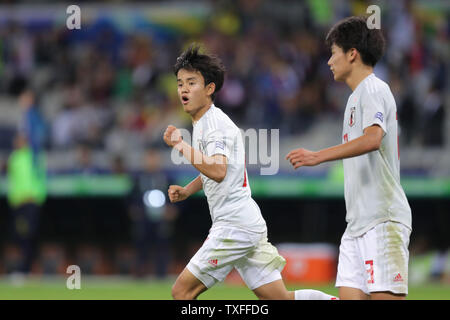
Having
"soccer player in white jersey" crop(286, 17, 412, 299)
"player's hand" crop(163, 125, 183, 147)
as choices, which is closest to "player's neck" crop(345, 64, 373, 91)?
"soccer player in white jersey" crop(286, 17, 412, 299)

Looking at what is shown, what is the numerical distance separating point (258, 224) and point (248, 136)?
8754 millimetres

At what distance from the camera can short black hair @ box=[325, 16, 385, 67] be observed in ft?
18.1

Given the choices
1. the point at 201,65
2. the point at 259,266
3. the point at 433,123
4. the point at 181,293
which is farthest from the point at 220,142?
the point at 433,123

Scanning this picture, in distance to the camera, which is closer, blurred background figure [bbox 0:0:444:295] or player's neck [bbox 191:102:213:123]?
player's neck [bbox 191:102:213:123]

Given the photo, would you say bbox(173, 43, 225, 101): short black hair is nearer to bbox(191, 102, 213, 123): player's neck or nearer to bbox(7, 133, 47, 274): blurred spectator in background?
bbox(191, 102, 213, 123): player's neck

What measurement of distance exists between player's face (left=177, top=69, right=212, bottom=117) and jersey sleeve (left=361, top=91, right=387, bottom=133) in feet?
4.23

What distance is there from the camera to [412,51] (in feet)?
53.4

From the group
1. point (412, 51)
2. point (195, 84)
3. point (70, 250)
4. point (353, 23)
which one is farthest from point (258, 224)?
point (412, 51)

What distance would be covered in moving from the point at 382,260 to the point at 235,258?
45.8 inches

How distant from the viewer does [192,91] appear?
19.7 ft

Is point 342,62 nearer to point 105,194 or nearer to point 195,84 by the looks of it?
point 195,84

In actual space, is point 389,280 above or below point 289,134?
below

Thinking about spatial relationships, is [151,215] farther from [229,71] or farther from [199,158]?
[199,158]

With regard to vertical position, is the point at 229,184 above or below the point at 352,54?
below
